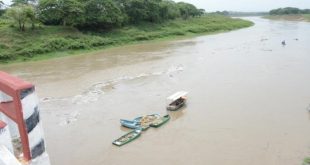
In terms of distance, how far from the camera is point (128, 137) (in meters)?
10.1

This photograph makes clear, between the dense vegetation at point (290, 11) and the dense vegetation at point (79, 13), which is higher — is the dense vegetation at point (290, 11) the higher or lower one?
the lower one

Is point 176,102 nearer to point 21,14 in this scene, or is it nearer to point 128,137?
point 128,137

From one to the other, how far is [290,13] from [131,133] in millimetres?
116885

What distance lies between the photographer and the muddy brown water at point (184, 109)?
9.16m

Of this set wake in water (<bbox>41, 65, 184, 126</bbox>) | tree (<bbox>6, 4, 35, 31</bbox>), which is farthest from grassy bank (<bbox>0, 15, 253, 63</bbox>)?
wake in water (<bbox>41, 65, 184, 126</bbox>)

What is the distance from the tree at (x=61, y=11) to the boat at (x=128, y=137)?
24.5 m

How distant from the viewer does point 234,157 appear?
8781 millimetres

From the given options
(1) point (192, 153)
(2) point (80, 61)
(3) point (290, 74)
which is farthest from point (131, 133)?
(2) point (80, 61)

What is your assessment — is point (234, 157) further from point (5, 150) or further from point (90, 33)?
point (90, 33)

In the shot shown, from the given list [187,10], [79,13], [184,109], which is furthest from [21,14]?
[187,10]

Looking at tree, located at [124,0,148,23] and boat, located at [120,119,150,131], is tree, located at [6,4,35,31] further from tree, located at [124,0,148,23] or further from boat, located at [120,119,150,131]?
boat, located at [120,119,150,131]

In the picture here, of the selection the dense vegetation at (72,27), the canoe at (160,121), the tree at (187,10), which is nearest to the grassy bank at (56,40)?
the dense vegetation at (72,27)

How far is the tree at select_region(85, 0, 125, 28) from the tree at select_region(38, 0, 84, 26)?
131 centimetres

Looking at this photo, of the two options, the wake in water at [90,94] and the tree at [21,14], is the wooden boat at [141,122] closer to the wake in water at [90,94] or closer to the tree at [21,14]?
the wake in water at [90,94]
